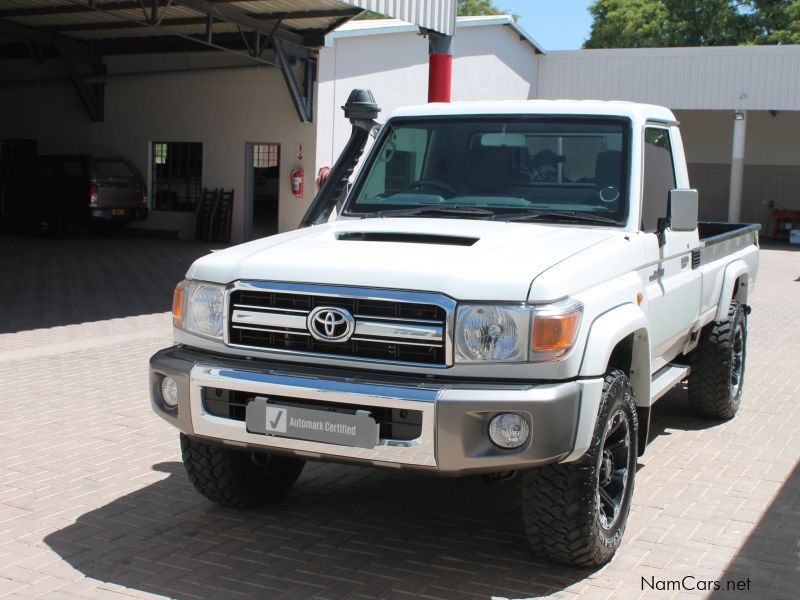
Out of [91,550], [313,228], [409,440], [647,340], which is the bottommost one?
[91,550]

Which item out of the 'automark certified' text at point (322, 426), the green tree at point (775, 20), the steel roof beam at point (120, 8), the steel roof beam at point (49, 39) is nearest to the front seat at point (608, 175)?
the 'automark certified' text at point (322, 426)

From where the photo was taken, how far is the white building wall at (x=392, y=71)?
2084cm

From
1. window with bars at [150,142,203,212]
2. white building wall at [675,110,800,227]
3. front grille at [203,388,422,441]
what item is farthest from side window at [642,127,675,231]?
white building wall at [675,110,800,227]

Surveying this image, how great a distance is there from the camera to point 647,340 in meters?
4.73

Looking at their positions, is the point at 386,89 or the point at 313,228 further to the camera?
the point at 386,89

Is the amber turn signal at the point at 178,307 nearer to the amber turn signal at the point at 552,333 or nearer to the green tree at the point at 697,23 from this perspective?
the amber turn signal at the point at 552,333

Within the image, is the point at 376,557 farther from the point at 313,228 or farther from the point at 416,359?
the point at 313,228

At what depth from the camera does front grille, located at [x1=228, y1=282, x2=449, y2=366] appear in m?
3.95

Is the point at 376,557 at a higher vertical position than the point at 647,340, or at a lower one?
lower

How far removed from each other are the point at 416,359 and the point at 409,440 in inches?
12.8

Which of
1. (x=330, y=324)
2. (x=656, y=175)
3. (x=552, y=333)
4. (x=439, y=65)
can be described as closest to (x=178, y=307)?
(x=330, y=324)

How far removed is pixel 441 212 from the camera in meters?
5.23

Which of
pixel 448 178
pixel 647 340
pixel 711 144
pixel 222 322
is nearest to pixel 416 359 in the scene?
pixel 222 322

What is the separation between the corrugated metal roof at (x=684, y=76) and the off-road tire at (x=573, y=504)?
2601 cm
